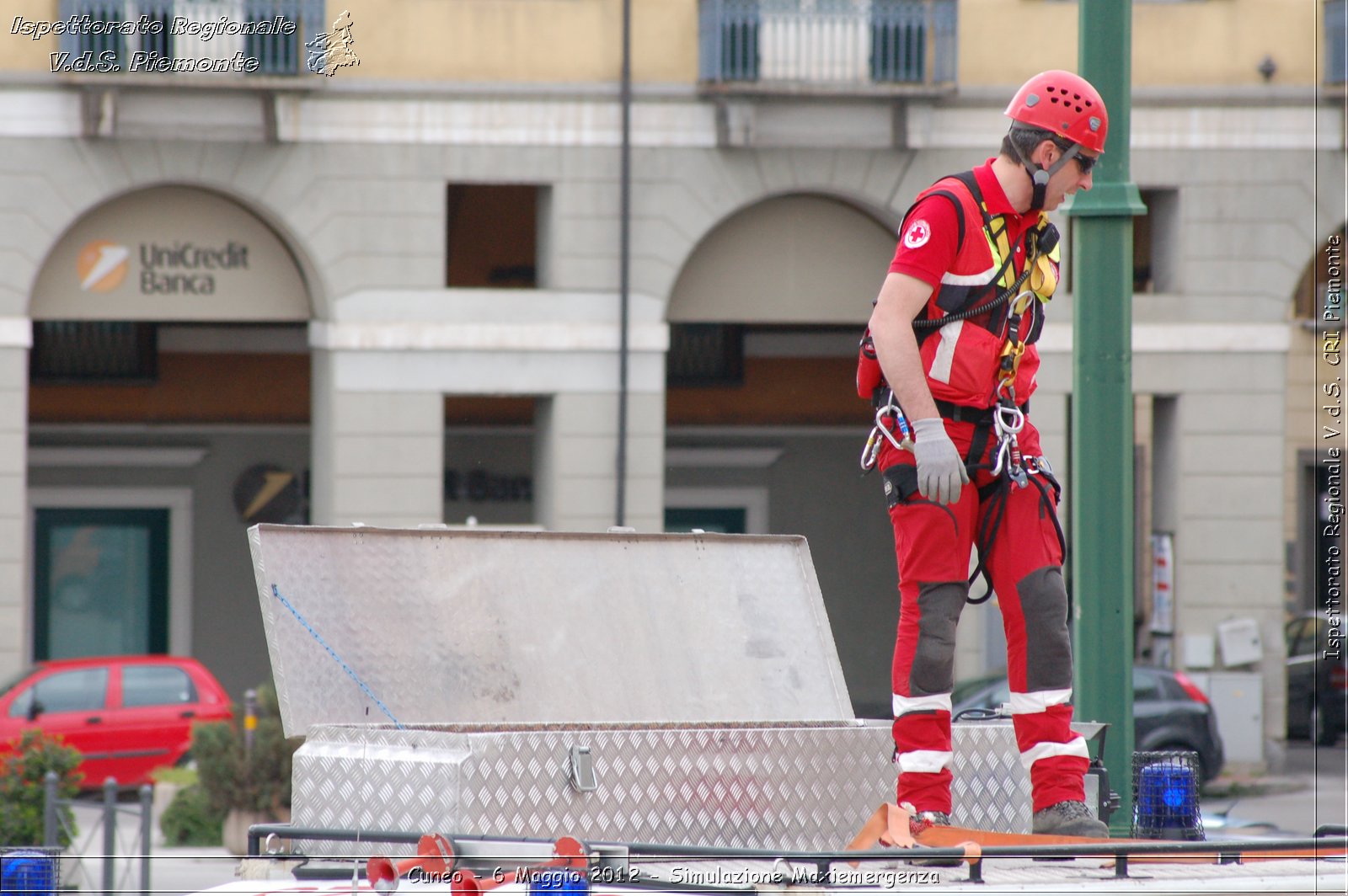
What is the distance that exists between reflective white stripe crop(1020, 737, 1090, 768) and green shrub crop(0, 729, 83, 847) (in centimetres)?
1053

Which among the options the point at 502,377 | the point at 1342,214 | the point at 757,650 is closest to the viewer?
the point at 757,650

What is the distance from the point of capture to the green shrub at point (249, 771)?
17203mm

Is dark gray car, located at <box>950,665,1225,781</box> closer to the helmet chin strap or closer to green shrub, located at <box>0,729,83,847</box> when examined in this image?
green shrub, located at <box>0,729,83,847</box>

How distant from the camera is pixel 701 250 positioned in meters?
23.1

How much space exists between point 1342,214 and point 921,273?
70.1 feet

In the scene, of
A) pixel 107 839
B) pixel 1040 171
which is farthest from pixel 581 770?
pixel 107 839

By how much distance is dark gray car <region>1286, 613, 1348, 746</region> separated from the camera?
25.0m

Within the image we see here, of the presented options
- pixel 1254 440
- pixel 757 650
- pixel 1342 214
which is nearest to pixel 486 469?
pixel 1254 440

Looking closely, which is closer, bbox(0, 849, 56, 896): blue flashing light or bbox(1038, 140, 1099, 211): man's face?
bbox(0, 849, 56, 896): blue flashing light

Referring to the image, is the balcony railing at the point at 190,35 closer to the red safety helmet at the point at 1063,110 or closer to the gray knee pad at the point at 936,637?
the red safety helmet at the point at 1063,110

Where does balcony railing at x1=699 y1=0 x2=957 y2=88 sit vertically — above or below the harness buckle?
above


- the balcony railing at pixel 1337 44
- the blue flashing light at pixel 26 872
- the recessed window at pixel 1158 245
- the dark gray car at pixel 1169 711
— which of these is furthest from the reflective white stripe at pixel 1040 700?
the balcony railing at pixel 1337 44

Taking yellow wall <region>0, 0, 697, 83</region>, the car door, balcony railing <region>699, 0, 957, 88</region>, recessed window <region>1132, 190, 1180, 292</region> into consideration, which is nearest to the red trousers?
the car door

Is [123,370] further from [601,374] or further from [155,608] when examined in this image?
[601,374]
